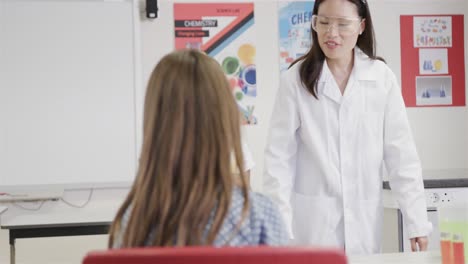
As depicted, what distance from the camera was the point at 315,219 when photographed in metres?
1.96

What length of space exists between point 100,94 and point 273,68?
1007mm

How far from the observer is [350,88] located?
2.00 metres

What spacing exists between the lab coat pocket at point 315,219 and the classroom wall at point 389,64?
177 centimetres

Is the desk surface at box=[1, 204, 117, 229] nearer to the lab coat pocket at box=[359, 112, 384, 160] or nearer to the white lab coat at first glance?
the white lab coat

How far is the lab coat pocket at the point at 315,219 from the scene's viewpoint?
1.95 meters

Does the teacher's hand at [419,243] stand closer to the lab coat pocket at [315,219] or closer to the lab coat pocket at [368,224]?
the lab coat pocket at [368,224]

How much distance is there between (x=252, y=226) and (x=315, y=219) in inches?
36.2

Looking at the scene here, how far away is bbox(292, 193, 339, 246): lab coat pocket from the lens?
6.40 feet

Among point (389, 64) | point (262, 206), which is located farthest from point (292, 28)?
point (262, 206)

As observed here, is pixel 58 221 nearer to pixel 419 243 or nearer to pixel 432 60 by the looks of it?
pixel 419 243

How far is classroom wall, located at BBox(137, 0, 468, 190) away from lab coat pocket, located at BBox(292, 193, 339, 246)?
177 centimetres

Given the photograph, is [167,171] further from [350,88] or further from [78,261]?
[78,261]

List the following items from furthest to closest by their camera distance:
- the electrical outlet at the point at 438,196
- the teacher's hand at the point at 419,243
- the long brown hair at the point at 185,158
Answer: the electrical outlet at the point at 438,196 → the teacher's hand at the point at 419,243 → the long brown hair at the point at 185,158

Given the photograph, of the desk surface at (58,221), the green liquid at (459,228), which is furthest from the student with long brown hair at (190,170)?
the desk surface at (58,221)
